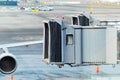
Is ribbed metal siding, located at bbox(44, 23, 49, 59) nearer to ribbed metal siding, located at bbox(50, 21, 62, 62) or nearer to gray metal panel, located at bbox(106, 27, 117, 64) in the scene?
ribbed metal siding, located at bbox(50, 21, 62, 62)

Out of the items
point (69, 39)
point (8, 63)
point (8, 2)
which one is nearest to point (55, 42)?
point (69, 39)

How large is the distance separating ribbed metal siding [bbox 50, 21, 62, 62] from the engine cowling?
2.59 meters

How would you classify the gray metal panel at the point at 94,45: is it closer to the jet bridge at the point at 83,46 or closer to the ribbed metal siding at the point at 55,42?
the jet bridge at the point at 83,46

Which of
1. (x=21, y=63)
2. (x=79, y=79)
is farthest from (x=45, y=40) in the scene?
(x=21, y=63)

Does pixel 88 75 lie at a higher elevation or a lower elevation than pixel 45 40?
lower

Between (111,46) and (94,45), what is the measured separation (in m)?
0.57

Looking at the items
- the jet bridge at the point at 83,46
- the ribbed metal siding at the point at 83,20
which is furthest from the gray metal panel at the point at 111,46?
the ribbed metal siding at the point at 83,20

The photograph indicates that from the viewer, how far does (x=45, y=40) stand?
17.1 metres

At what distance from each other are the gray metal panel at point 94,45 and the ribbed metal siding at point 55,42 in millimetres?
898

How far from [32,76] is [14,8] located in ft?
420

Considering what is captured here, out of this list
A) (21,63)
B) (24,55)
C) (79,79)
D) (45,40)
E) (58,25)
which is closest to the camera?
(58,25)

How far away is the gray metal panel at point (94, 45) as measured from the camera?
53.0 feet

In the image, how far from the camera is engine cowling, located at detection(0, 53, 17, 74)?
17922 millimetres

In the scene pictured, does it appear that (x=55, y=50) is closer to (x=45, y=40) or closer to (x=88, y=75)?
(x=45, y=40)
